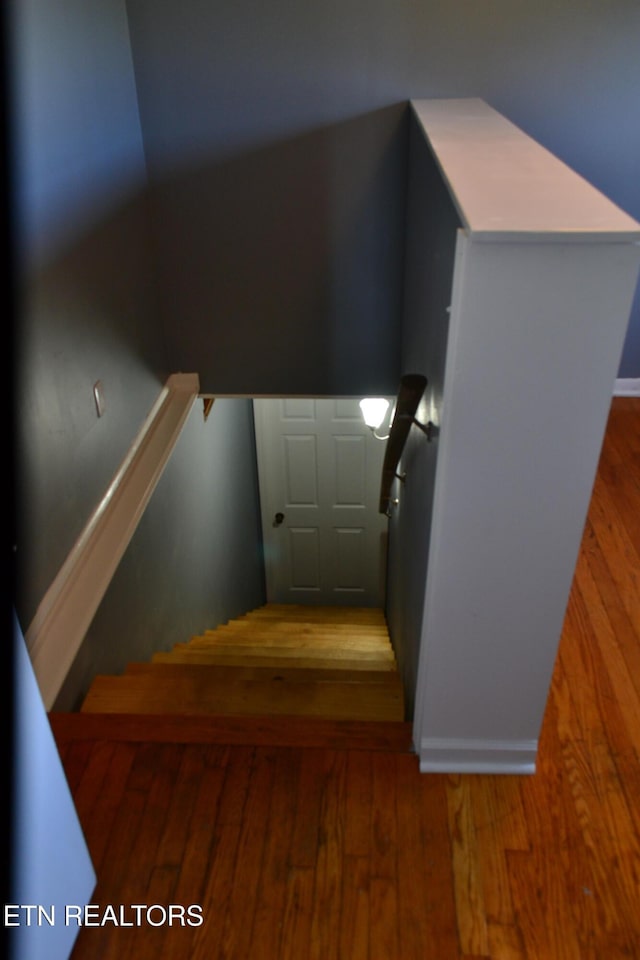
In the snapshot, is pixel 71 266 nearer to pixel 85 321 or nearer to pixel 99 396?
pixel 85 321

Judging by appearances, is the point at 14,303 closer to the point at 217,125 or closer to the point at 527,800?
the point at 217,125

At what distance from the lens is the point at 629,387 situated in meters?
3.38

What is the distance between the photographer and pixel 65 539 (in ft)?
7.12

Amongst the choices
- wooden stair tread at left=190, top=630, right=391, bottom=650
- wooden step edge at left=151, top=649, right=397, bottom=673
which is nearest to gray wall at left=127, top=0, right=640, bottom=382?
wooden step edge at left=151, top=649, right=397, bottom=673

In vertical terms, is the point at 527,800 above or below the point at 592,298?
below

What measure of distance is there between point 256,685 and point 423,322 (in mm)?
1301

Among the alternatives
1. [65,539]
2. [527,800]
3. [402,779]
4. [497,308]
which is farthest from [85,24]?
[527,800]

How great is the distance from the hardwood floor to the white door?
295 centimetres

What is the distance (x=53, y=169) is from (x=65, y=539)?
108cm

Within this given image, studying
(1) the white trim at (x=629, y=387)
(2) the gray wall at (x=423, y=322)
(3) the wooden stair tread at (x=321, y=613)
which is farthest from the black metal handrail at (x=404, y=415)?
(3) the wooden stair tread at (x=321, y=613)

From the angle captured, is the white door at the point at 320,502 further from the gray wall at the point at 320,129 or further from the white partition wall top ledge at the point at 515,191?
the white partition wall top ledge at the point at 515,191

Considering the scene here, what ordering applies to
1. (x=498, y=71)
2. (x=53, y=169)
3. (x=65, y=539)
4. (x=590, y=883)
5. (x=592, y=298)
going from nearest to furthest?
1. (x=592, y=298)
2. (x=590, y=883)
3. (x=53, y=169)
4. (x=65, y=539)
5. (x=498, y=71)

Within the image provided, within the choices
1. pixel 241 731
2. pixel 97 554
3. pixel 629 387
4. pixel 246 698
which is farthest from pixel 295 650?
pixel 629 387

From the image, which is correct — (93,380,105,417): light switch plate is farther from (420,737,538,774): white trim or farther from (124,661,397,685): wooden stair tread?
(420,737,538,774): white trim
